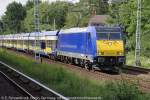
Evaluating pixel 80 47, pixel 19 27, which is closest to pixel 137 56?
pixel 80 47

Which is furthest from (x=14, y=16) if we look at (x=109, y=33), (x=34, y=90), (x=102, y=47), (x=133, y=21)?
(x=34, y=90)

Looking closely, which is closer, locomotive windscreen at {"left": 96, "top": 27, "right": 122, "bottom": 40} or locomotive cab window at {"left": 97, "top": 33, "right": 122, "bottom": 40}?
locomotive cab window at {"left": 97, "top": 33, "right": 122, "bottom": 40}

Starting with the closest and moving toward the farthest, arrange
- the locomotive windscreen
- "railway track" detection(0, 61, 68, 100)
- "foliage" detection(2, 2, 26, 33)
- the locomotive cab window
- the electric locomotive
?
"railway track" detection(0, 61, 68, 100) < the electric locomotive < the locomotive cab window < the locomotive windscreen < "foliage" detection(2, 2, 26, 33)

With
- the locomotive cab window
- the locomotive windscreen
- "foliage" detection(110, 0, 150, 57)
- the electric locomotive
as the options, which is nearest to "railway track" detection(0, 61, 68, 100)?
the electric locomotive

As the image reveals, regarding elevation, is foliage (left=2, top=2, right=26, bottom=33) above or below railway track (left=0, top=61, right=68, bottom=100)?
above

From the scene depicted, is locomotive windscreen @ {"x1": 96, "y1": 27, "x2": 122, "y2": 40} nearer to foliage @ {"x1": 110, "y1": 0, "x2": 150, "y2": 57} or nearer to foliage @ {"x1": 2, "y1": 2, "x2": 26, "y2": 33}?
foliage @ {"x1": 110, "y1": 0, "x2": 150, "y2": 57}

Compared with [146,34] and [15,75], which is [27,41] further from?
[15,75]

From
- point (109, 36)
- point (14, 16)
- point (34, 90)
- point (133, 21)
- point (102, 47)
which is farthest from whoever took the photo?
point (14, 16)

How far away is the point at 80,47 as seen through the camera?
30.5 meters

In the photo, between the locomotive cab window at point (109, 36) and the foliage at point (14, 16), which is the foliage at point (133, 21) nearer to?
the locomotive cab window at point (109, 36)

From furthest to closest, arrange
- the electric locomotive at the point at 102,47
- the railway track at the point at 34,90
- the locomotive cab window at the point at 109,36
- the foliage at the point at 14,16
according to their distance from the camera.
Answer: the foliage at the point at 14,16, the locomotive cab window at the point at 109,36, the electric locomotive at the point at 102,47, the railway track at the point at 34,90

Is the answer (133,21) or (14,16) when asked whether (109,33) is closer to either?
(133,21)

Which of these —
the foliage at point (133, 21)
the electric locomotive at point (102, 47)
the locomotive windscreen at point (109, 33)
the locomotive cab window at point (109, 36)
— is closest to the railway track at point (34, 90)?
the electric locomotive at point (102, 47)

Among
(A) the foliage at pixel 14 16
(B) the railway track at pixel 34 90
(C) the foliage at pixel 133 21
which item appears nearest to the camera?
(B) the railway track at pixel 34 90
